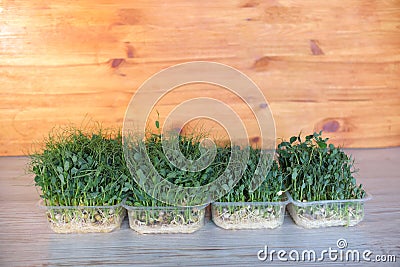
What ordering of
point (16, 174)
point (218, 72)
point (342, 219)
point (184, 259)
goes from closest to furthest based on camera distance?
point (184, 259) < point (342, 219) < point (16, 174) < point (218, 72)

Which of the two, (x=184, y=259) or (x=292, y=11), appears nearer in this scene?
(x=184, y=259)

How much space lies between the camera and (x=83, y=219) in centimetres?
83

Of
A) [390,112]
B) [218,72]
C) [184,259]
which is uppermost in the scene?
[218,72]

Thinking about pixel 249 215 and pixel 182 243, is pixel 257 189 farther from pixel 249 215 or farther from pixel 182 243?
pixel 182 243

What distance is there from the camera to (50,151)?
86cm

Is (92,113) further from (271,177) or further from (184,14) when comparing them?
→ (271,177)

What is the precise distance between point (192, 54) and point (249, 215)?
612 mm

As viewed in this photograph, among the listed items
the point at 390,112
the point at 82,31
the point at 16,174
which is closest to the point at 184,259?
the point at 16,174

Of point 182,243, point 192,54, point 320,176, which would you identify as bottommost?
point 182,243

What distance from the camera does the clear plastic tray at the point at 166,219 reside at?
82 cm

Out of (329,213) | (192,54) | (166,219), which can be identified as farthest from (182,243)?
(192,54)

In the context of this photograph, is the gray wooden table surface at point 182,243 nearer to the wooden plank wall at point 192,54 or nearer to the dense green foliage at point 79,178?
the dense green foliage at point 79,178

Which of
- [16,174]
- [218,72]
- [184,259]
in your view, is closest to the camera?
[184,259]

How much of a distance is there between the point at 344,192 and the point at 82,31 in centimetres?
88
